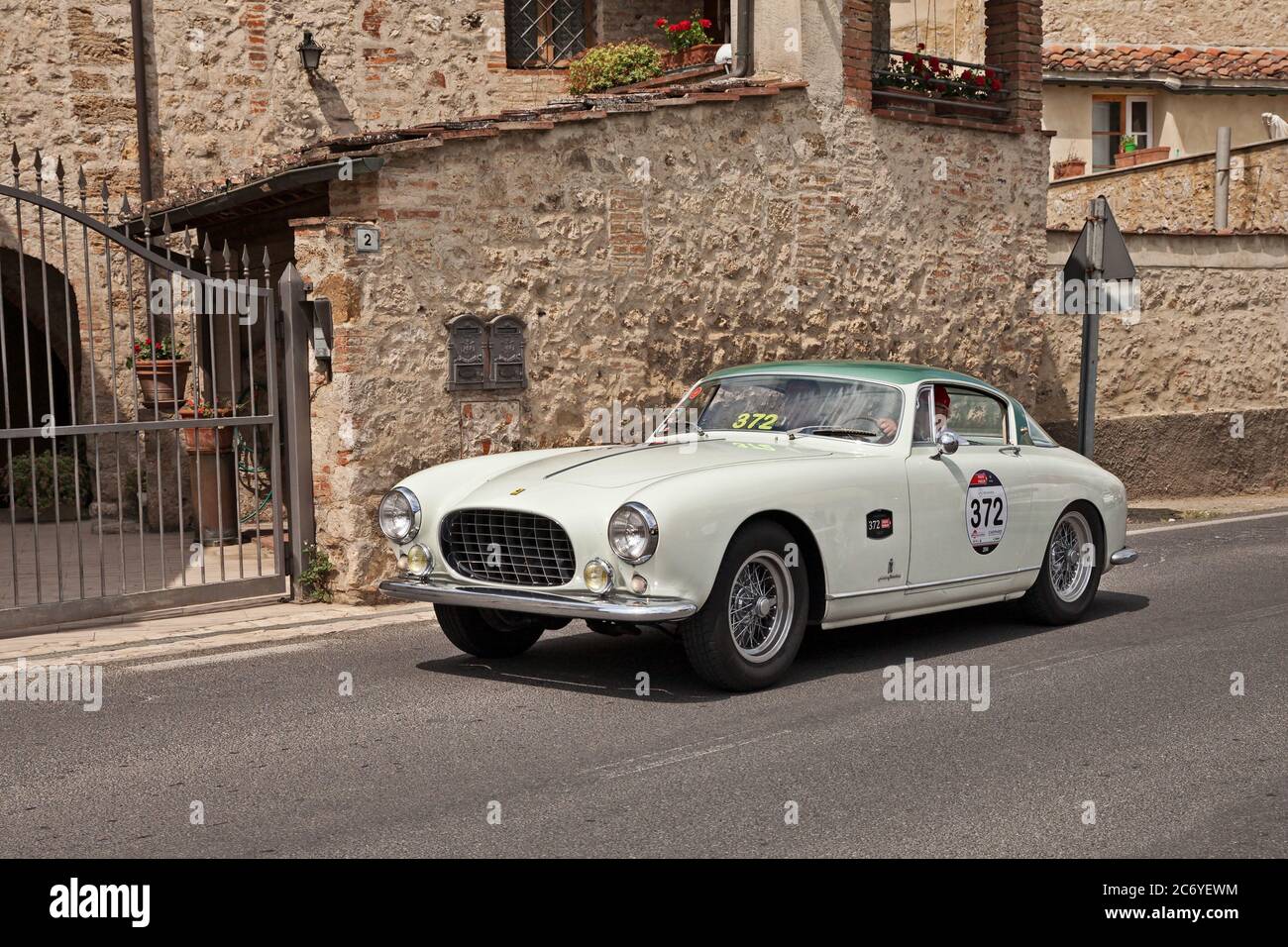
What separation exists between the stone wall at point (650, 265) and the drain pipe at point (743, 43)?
556 millimetres

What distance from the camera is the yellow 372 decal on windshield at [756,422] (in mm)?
7571

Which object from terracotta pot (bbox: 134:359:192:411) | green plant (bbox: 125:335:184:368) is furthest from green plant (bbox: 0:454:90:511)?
terracotta pot (bbox: 134:359:192:411)

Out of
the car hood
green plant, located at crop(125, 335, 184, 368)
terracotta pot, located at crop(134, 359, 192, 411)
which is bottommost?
the car hood

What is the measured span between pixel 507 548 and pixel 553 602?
0.48 meters

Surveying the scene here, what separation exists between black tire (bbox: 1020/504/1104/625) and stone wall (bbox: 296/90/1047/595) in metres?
3.64

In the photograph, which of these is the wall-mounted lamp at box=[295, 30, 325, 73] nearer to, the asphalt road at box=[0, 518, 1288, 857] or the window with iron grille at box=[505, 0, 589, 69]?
the window with iron grille at box=[505, 0, 589, 69]

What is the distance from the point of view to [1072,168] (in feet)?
74.6

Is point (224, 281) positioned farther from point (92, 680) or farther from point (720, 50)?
point (720, 50)

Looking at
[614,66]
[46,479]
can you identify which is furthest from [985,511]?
[46,479]

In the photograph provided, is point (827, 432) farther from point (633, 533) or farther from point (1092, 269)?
point (1092, 269)

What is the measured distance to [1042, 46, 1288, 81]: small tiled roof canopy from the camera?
22.5 metres

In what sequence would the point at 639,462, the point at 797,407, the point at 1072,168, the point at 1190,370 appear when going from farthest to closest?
the point at 1072,168 → the point at 1190,370 → the point at 797,407 → the point at 639,462

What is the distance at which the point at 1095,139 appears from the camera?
2347cm

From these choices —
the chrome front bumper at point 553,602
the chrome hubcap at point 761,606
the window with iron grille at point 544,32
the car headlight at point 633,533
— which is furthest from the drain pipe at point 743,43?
the car headlight at point 633,533
